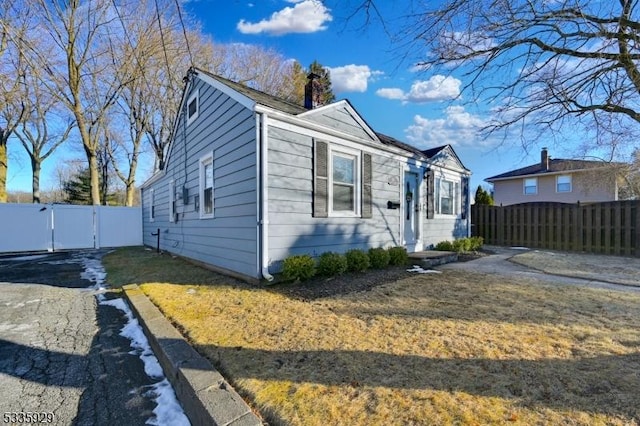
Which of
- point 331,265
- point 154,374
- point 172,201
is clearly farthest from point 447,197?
point 154,374

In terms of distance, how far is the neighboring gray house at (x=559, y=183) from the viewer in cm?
1690

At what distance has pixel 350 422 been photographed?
5.72 feet

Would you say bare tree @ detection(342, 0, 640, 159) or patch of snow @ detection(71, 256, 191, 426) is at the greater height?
bare tree @ detection(342, 0, 640, 159)

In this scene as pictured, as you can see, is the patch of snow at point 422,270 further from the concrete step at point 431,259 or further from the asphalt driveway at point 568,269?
the asphalt driveway at point 568,269

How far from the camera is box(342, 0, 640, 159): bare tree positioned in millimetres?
4770

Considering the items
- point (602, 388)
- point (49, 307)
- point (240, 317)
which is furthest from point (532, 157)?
point (49, 307)

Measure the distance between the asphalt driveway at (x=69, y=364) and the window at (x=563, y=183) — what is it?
2274 cm

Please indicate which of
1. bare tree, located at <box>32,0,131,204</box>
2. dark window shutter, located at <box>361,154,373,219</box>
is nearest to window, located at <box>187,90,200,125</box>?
dark window shutter, located at <box>361,154,373,219</box>

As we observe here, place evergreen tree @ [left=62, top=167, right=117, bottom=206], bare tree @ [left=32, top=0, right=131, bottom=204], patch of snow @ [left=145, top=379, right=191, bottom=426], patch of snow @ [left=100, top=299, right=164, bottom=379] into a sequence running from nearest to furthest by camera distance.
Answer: patch of snow @ [left=145, top=379, right=191, bottom=426]
patch of snow @ [left=100, top=299, right=164, bottom=379]
bare tree @ [left=32, top=0, right=131, bottom=204]
evergreen tree @ [left=62, top=167, right=117, bottom=206]

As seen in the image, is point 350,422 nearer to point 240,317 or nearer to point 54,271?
point 240,317

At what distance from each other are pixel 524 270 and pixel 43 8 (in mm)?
18519

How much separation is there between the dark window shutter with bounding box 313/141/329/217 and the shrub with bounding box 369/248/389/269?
133 cm

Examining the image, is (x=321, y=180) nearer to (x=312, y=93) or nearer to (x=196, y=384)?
(x=312, y=93)

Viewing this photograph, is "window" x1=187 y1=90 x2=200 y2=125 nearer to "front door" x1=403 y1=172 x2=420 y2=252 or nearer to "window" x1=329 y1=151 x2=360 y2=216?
"window" x1=329 y1=151 x2=360 y2=216
